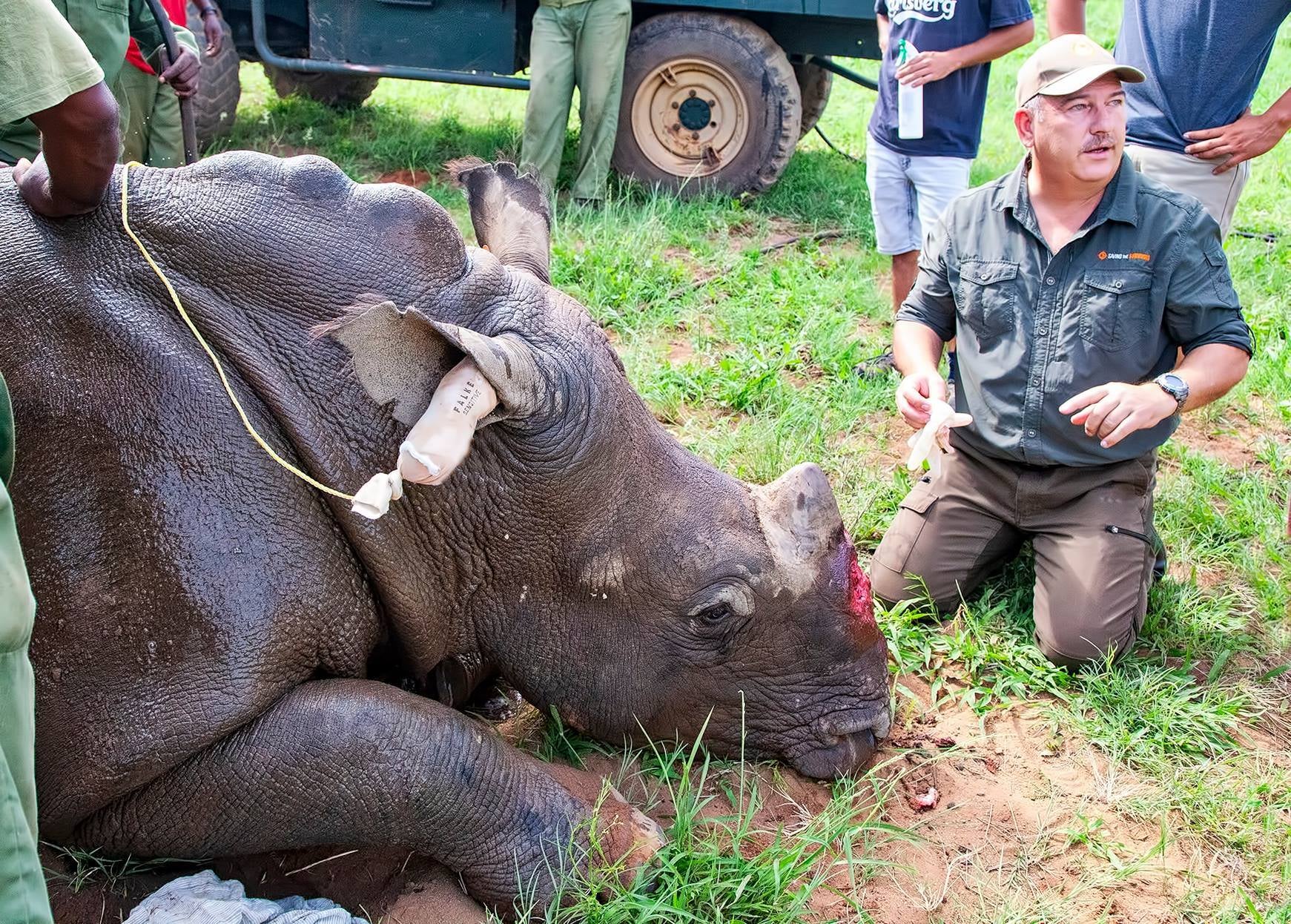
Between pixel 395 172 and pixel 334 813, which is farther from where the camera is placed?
pixel 395 172

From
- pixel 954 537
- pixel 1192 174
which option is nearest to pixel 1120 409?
pixel 954 537

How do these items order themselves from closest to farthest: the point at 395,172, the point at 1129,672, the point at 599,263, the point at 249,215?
1. the point at 249,215
2. the point at 1129,672
3. the point at 599,263
4. the point at 395,172

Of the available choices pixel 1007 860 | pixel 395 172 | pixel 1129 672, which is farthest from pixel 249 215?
pixel 395 172

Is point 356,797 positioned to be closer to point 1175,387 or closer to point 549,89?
point 1175,387

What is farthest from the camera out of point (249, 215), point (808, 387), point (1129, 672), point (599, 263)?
point (599, 263)

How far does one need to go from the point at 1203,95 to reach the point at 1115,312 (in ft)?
4.49

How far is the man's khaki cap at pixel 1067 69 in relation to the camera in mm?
4137

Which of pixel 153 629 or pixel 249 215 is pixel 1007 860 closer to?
pixel 153 629

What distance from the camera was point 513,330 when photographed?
3.26 meters

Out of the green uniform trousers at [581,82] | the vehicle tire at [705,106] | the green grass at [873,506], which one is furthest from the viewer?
the vehicle tire at [705,106]

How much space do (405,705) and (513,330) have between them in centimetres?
97

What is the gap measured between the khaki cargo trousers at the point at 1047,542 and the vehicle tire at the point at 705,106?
4832 millimetres

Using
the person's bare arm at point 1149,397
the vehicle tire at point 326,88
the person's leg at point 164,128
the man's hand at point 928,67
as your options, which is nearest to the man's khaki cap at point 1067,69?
the person's bare arm at point 1149,397

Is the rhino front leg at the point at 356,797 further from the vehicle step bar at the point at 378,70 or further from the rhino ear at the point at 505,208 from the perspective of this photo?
the vehicle step bar at the point at 378,70
